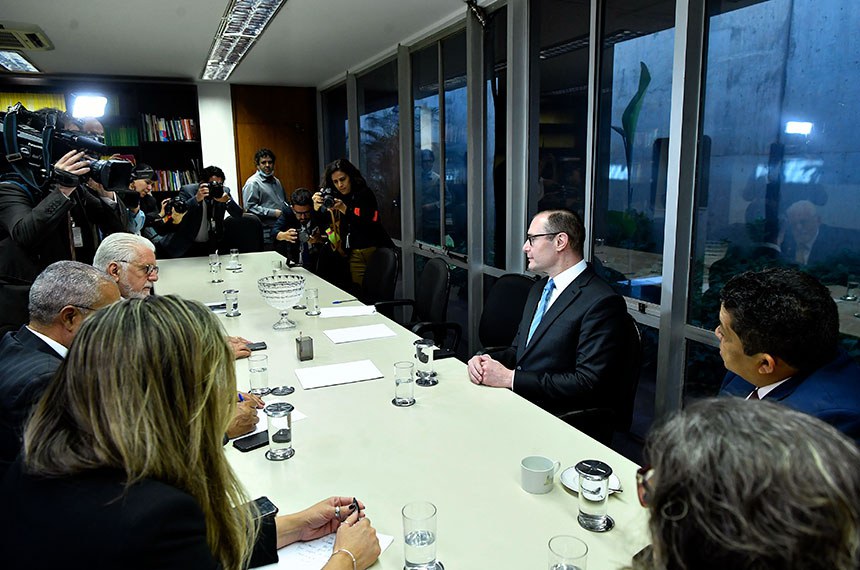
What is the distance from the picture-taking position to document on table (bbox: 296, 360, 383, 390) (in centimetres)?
220

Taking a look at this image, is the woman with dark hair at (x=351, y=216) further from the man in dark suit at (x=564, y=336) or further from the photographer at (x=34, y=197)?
the man in dark suit at (x=564, y=336)

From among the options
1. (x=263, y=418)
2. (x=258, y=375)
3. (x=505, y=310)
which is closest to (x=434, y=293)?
(x=505, y=310)

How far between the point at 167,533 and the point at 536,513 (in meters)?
0.79

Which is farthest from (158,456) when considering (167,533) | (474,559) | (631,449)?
(631,449)

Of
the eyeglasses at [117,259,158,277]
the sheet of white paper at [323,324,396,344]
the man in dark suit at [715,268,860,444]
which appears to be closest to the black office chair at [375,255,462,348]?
the sheet of white paper at [323,324,396,344]

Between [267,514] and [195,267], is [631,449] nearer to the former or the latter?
[267,514]

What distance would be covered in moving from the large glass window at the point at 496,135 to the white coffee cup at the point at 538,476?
280cm

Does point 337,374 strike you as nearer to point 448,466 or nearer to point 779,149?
point 448,466

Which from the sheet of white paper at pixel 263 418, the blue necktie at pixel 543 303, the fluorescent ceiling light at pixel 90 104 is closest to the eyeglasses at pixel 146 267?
the sheet of white paper at pixel 263 418

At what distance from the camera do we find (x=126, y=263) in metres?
2.61

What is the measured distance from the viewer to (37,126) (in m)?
2.78

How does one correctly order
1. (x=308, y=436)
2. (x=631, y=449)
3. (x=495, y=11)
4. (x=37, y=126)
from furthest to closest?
(x=495, y=11), (x=631, y=449), (x=37, y=126), (x=308, y=436)

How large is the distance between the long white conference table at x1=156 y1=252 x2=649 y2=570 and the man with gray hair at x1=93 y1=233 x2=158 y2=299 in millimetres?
649

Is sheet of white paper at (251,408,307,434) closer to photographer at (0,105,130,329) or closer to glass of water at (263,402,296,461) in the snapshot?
glass of water at (263,402,296,461)
